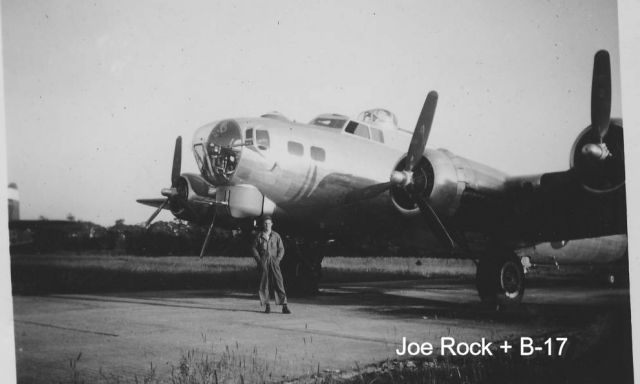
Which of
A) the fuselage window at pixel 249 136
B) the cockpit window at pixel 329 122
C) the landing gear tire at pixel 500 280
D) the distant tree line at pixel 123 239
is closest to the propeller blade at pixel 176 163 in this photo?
the distant tree line at pixel 123 239

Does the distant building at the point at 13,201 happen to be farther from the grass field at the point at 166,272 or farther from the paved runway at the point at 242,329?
the paved runway at the point at 242,329

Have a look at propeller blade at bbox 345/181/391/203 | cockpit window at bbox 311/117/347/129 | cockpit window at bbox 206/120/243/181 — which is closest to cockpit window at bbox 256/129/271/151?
cockpit window at bbox 206/120/243/181

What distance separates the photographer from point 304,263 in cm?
873

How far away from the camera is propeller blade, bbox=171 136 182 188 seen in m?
6.76

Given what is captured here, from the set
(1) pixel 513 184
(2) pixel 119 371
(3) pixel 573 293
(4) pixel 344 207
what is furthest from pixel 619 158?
(2) pixel 119 371

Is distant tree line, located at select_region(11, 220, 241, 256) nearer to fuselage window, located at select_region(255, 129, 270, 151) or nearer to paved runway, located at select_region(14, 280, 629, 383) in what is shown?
paved runway, located at select_region(14, 280, 629, 383)

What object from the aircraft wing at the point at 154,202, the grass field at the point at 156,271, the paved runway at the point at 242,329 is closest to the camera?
the paved runway at the point at 242,329

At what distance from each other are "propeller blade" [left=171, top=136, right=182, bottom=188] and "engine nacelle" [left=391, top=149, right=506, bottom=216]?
2.67m

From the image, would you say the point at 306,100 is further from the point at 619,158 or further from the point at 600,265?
the point at 600,265

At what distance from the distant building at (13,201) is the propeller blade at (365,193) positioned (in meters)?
3.83

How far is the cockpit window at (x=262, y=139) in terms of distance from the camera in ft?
21.4

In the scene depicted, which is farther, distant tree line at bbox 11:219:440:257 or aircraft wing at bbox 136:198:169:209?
aircraft wing at bbox 136:198:169:209

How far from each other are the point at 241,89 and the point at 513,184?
3.67 m

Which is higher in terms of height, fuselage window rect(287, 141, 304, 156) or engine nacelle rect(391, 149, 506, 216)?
fuselage window rect(287, 141, 304, 156)
